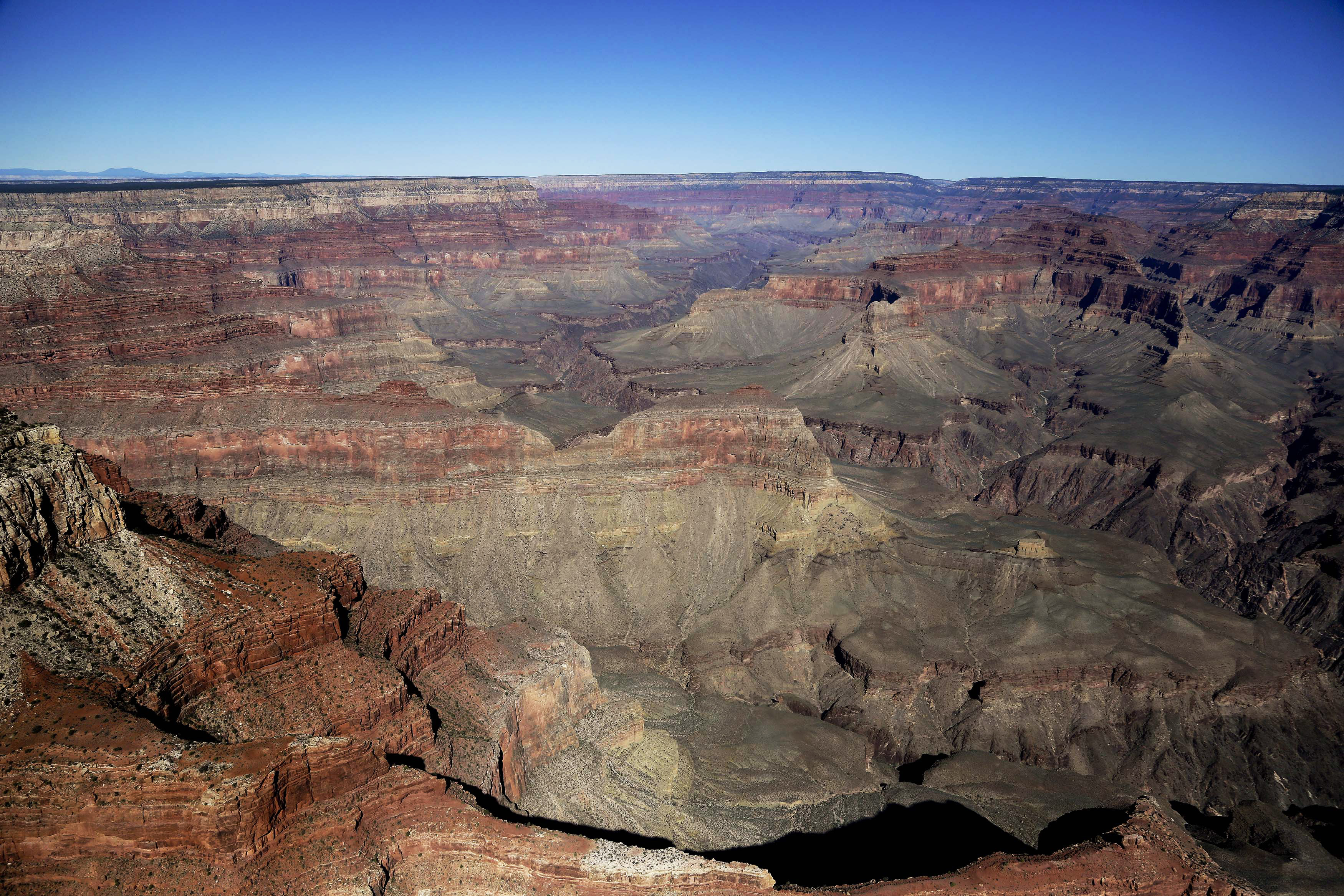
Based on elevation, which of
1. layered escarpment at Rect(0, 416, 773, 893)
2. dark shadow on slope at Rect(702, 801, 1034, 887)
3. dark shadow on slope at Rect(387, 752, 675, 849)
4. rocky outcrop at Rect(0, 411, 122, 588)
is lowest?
Result: dark shadow on slope at Rect(702, 801, 1034, 887)

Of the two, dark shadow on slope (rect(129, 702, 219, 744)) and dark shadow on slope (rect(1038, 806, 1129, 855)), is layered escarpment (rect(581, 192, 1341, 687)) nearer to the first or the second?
dark shadow on slope (rect(1038, 806, 1129, 855))

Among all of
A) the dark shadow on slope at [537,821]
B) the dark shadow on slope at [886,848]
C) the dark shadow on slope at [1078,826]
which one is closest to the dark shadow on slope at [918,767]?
the dark shadow on slope at [886,848]

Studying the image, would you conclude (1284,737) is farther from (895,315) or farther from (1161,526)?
(895,315)

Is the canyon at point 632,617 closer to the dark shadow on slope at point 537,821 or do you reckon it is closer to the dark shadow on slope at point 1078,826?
the dark shadow on slope at point 537,821

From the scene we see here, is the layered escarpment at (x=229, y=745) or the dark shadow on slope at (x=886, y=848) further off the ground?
the layered escarpment at (x=229, y=745)

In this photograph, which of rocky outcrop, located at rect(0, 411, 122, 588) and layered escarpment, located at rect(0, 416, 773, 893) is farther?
rocky outcrop, located at rect(0, 411, 122, 588)

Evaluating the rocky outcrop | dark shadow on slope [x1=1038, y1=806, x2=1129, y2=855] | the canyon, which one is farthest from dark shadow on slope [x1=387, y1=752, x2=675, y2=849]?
dark shadow on slope [x1=1038, y1=806, x2=1129, y2=855]
